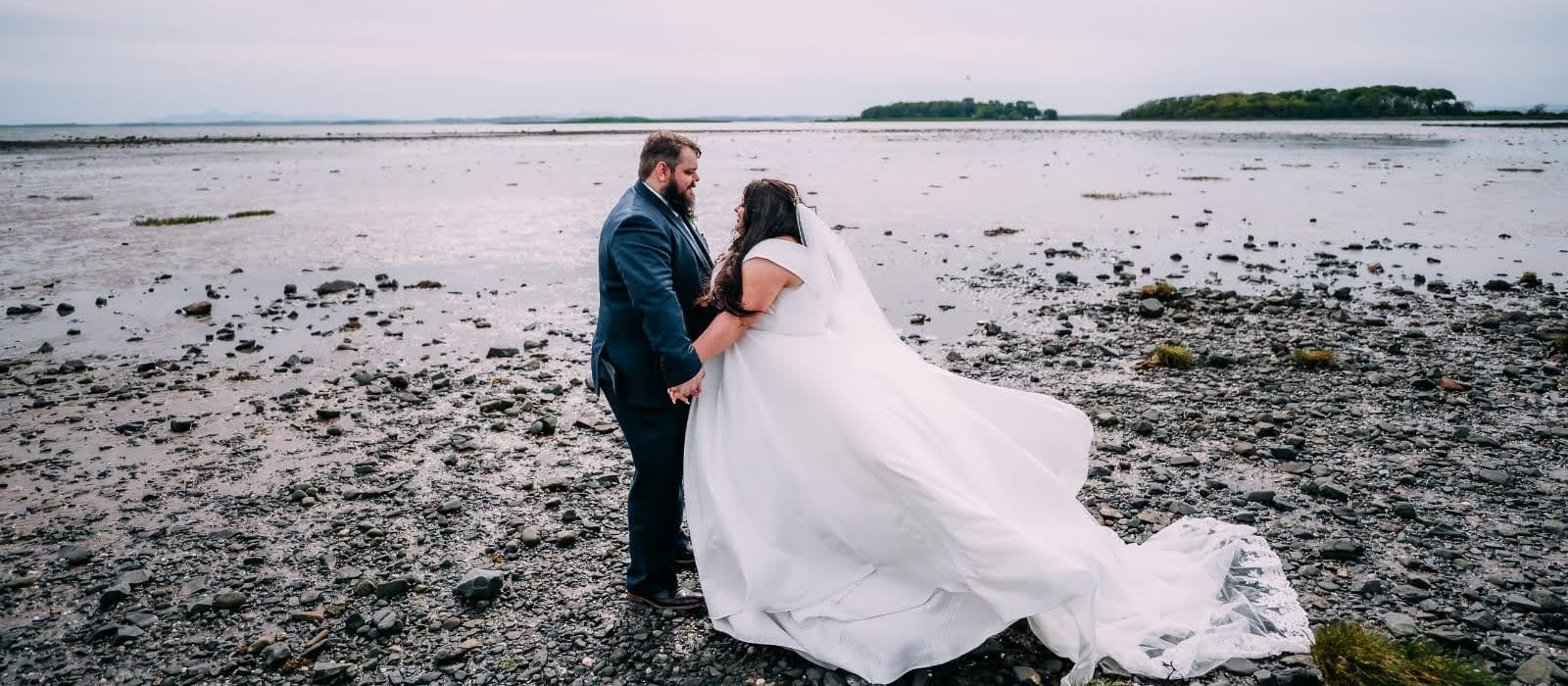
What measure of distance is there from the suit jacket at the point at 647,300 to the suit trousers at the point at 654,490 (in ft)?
0.56

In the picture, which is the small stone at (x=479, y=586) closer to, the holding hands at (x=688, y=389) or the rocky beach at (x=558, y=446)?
the rocky beach at (x=558, y=446)

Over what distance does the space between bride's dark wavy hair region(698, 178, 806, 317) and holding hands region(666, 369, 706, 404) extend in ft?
1.65

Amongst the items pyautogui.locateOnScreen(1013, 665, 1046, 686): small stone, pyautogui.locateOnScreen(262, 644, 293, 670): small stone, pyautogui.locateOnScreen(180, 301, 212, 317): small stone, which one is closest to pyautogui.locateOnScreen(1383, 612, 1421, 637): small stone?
pyautogui.locateOnScreen(1013, 665, 1046, 686): small stone

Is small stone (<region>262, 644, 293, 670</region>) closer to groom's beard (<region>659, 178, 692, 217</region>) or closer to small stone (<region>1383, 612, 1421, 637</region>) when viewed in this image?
groom's beard (<region>659, 178, 692, 217</region>)

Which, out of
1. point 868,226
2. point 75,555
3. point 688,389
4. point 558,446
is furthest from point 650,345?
point 868,226

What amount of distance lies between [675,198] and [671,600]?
3.08 m

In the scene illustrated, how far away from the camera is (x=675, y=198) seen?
243 inches

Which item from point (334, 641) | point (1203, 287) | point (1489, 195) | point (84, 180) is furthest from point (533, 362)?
Result: point (84, 180)

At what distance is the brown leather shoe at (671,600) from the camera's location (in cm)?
656

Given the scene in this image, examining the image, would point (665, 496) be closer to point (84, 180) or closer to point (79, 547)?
point (79, 547)

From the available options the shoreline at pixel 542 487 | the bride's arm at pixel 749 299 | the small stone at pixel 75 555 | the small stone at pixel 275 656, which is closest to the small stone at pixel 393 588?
the shoreline at pixel 542 487

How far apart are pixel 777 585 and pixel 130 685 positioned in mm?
4423

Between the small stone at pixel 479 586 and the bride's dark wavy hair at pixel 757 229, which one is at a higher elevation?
the bride's dark wavy hair at pixel 757 229

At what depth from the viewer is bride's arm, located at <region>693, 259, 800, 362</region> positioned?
575 centimetres
